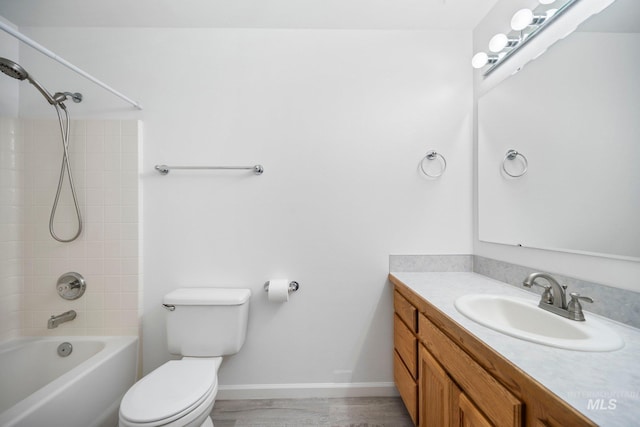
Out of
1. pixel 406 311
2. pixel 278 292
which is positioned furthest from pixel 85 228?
pixel 406 311

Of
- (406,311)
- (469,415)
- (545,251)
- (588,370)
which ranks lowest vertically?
(469,415)

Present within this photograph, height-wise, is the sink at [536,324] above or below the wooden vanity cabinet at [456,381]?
above

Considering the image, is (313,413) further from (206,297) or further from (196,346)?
(206,297)

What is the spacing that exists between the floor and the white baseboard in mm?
23

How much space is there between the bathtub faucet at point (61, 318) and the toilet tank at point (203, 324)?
66cm

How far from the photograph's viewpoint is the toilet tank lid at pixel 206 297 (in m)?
1.41

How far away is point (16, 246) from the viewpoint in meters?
1.52

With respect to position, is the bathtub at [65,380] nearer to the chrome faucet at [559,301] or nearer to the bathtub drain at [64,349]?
the bathtub drain at [64,349]

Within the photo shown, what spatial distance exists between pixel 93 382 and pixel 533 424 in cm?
176

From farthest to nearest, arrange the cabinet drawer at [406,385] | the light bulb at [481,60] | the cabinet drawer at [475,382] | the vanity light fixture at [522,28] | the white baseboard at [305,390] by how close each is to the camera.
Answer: the white baseboard at [305,390], the light bulb at [481,60], the cabinet drawer at [406,385], the vanity light fixture at [522,28], the cabinet drawer at [475,382]

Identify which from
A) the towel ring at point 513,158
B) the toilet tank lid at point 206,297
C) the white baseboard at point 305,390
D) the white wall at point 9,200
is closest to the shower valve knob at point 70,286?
the white wall at point 9,200

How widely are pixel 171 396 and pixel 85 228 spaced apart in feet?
4.02

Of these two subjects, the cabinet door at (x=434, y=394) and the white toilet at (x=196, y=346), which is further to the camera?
the white toilet at (x=196, y=346)

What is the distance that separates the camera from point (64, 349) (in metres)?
1.48
